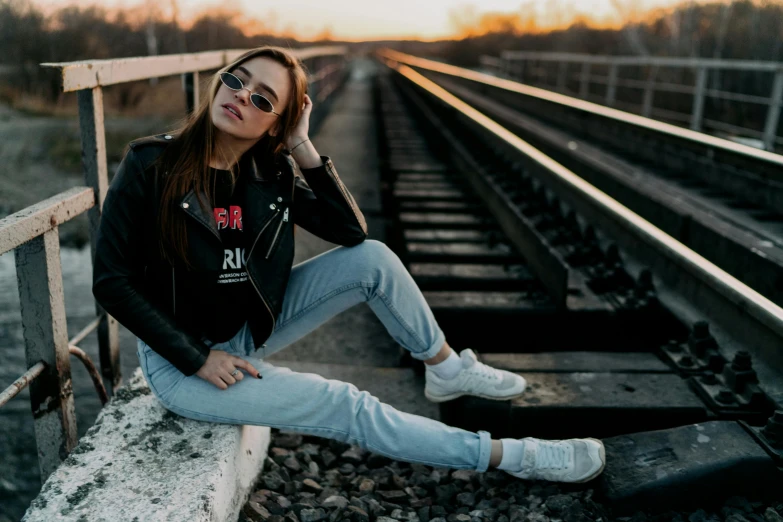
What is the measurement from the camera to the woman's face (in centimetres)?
207

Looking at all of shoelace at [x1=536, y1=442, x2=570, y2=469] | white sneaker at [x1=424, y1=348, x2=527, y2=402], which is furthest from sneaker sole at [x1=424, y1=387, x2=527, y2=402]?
shoelace at [x1=536, y1=442, x2=570, y2=469]

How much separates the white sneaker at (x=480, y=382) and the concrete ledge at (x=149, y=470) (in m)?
0.66

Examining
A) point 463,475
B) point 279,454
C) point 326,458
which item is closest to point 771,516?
point 463,475

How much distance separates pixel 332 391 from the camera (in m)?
2.14

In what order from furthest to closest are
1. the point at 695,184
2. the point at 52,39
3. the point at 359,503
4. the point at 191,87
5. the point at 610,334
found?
1. the point at 52,39
2. the point at 695,184
3. the point at 191,87
4. the point at 610,334
5. the point at 359,503

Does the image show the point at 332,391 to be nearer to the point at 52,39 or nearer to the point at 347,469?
the point at 347,469

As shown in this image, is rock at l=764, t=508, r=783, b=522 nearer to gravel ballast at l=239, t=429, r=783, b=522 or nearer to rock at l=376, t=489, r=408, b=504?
gravel ballast at l=239, t=429, r=783, b=522

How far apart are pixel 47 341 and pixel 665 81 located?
18206 millimetres

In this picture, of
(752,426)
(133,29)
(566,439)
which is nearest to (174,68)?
(566,439)

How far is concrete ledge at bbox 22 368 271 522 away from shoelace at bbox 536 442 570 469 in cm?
87

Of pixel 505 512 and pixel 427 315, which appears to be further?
pixel 427 315

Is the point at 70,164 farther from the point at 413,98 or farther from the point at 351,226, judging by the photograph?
the point at 351,226

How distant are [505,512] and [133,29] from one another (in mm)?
39829

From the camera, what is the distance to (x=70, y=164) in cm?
1055
